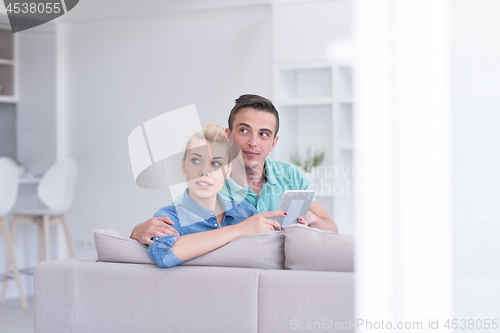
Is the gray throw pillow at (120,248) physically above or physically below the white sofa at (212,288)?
above

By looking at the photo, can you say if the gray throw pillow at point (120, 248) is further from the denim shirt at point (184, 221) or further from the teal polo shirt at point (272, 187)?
the teal polo shirt at point (272, 187)

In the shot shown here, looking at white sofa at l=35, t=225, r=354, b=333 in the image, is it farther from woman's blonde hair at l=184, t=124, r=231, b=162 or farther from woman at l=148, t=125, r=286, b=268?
woman's blonde hair at l=184, t=124, r=231, b=162

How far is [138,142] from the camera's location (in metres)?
1.69

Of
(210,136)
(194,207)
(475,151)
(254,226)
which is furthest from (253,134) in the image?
(475,151)

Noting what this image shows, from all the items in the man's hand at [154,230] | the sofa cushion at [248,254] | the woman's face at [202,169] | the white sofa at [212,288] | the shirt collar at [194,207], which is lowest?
the white sofa at [212,288]

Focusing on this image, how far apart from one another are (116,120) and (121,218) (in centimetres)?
85

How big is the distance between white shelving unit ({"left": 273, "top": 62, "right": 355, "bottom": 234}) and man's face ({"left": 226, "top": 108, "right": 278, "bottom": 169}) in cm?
137

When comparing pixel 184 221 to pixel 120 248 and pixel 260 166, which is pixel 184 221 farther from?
pixel 260 166

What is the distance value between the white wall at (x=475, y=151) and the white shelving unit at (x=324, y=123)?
3.00 meters

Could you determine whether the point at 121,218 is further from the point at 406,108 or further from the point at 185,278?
the point at 406,108

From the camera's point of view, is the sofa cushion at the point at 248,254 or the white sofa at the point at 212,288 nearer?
the white sofa at the point at 212,288

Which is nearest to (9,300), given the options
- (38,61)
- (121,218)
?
(121,218)

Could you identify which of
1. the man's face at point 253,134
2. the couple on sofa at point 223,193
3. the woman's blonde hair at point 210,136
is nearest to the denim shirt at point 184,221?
the couple on sofa at point 223,193

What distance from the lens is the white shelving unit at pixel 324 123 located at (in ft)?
11.8
